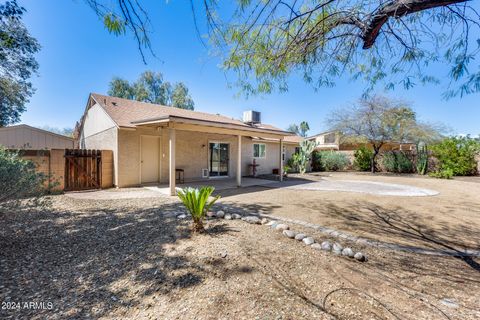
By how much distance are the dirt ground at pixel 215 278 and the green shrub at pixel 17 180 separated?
83 centimetres

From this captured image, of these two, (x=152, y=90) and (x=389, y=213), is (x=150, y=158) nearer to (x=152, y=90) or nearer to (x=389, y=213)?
(x=389, y=213)

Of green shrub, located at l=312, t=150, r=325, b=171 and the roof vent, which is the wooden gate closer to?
the roof vent

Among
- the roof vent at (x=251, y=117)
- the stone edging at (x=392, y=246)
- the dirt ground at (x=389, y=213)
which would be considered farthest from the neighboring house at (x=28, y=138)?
the stone edging at (x=392, y=246)

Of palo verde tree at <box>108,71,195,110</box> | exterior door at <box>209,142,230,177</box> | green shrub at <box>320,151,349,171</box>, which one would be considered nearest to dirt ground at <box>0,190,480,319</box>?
exterior door at <box>209,142,230,177</box>

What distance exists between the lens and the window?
16250mm

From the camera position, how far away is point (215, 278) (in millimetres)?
2777

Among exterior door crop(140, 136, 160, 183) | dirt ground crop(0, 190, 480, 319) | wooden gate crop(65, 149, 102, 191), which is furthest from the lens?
exterior door crop(140, 136, 160, 183)

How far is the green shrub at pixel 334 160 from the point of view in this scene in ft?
67.2

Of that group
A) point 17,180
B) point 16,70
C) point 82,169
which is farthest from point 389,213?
point 16,70

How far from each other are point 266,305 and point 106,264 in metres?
2.36

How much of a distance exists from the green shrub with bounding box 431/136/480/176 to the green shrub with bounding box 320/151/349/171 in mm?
6518

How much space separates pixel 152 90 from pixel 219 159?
2245 cm

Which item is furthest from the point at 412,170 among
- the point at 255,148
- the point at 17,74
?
the point at 17,74

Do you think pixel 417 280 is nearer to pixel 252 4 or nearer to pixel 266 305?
pixel 266 305
